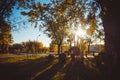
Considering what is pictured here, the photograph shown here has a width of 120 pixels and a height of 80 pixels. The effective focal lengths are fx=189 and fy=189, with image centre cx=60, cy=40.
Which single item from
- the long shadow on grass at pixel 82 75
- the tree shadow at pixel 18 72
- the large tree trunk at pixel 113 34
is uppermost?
the large tree trunk at pixel 113 34

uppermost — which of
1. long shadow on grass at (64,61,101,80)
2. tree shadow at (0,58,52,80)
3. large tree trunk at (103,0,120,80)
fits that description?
large tree trunk at (103,0,120,80)

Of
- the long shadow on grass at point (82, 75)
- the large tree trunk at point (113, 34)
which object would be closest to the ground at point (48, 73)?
the long shadow on grass at point (82, 75)

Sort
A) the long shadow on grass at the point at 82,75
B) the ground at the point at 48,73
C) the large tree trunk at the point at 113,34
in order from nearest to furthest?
the large tree trunk at the point at 113,34
the long shadow on grass at the point at 82,75
the ground at the point at 48,73

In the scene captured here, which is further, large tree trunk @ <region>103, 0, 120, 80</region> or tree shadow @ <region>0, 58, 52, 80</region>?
tree shadow @ <region>0, 58, 52, 80</region>

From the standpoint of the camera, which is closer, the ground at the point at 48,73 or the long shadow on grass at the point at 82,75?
the long shadow on grass at the point at 82,75

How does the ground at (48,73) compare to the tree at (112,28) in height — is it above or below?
below

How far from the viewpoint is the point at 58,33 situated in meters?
55.6

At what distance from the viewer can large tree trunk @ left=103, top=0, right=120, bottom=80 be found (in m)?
13.7

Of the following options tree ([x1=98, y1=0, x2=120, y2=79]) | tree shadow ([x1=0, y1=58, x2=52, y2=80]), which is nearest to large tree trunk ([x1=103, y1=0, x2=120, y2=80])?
tree ([x1=98, y1=0, x2=120, y2=79])

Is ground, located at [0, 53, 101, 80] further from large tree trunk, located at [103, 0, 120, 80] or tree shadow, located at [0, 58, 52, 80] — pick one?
large tree trunk, located at [103, 0, 120, 80]

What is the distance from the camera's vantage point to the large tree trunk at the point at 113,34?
44.9 feet

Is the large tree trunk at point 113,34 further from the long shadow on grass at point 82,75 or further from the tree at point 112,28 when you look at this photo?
the long shadow on grass at point 82,75

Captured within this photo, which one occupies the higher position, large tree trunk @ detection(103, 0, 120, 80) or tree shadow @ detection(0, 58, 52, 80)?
large tree trunk @ detection(103, 0, 120, 80)

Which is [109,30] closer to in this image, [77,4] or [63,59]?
[77,4]
